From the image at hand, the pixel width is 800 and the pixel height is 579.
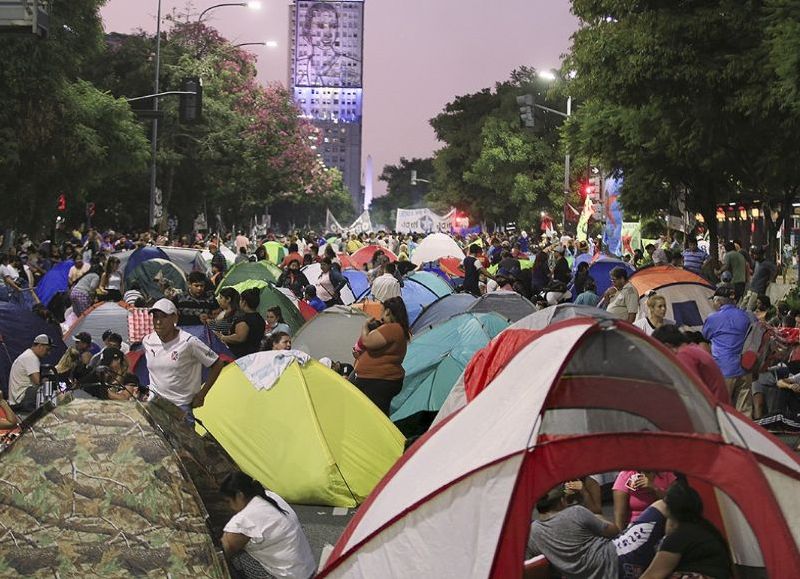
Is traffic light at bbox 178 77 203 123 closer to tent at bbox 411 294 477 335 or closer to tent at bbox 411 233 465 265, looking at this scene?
tent at bbox 411 233 465 265

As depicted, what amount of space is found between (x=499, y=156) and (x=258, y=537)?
7444 cm

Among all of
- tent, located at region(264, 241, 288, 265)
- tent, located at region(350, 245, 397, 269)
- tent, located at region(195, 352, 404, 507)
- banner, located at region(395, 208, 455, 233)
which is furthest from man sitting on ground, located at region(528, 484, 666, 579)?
banner, located at region(395, 208, 455, 233)

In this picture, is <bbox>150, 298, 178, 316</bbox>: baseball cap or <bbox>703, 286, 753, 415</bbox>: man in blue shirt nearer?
<bbox>150, 298, 178, 316</bbox>: baseball cap

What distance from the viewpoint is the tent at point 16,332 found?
16.8 m

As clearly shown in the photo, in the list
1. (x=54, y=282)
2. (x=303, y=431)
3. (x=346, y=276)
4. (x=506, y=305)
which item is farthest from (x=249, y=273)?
(x=303, y=431)

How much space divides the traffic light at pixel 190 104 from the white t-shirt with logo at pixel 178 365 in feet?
66.8

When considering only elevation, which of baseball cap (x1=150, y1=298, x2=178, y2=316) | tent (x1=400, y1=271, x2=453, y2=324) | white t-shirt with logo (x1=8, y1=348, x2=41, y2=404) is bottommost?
white t-shirt with logo (x1=8, y1=348, x2=41, y2=404)

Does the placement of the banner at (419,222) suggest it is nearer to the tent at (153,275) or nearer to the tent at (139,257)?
the tent at (139,257)

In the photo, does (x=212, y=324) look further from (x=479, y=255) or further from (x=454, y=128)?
(x=454, y=128)

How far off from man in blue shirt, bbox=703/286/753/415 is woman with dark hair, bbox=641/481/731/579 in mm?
8028

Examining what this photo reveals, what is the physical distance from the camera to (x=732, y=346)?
15078 millimetres

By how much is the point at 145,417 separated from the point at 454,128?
89317 mm

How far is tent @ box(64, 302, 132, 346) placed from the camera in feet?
59.4

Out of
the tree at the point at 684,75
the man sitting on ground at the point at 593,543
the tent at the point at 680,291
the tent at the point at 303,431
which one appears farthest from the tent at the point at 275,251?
the man sitting on ground at the point at 593,543
